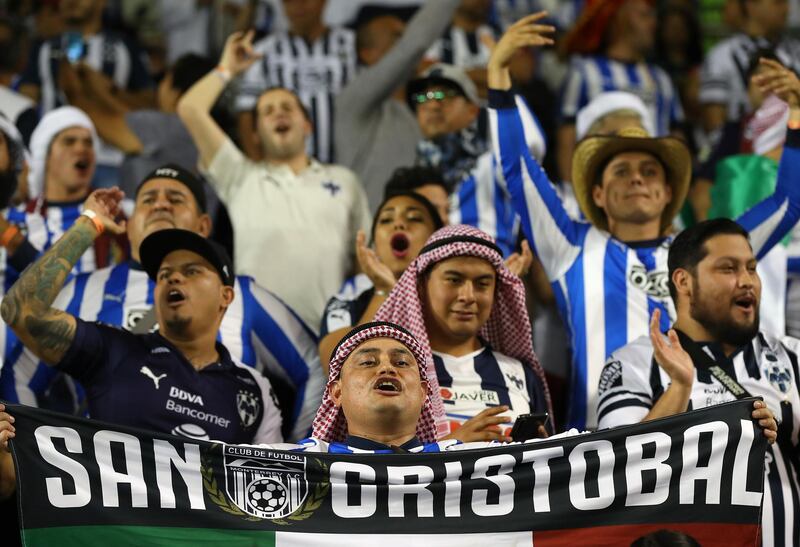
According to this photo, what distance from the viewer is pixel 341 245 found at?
7.56 m

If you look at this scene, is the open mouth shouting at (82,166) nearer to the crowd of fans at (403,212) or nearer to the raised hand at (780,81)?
the crowd of fans at (403,212)

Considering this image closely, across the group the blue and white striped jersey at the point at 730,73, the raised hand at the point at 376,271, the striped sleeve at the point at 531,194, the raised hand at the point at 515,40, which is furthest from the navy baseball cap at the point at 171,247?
the blue and white striped jersey at the point at 730,73

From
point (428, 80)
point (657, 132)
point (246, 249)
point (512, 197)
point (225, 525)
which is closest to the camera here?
point (225, 525)

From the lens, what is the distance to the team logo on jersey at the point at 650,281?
21.6 feet

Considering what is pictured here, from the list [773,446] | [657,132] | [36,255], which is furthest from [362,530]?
[657,132]

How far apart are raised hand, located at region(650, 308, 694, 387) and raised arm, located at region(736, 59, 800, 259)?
1.50 m

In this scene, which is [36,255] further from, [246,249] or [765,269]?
[765,269]

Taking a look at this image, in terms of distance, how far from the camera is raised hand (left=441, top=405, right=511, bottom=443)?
5.25 metres

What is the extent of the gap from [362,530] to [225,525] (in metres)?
0.43

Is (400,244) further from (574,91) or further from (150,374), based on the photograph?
(574,91)

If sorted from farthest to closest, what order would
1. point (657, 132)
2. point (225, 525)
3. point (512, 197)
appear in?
1. point (657, 132)
2. point (512, 197)
3. point (225, 525)

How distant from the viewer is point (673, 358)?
5293 millimetres

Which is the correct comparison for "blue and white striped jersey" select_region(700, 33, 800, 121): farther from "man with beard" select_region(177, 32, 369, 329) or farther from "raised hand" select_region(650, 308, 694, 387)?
"raised hand" select_region(650, 308, 694, 387)

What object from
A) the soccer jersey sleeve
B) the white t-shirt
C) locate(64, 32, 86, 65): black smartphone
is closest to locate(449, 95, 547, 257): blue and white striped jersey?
the white t-shirt
